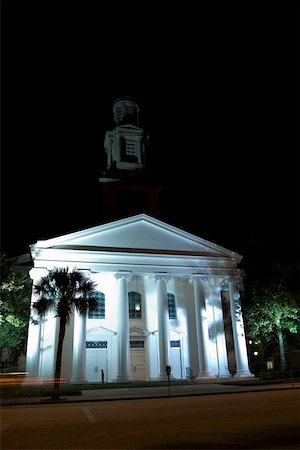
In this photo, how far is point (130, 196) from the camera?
3700 cm

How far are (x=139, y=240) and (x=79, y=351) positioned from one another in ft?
30.0

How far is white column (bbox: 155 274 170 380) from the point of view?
27.4 meters

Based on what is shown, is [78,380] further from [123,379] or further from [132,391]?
[132,391]

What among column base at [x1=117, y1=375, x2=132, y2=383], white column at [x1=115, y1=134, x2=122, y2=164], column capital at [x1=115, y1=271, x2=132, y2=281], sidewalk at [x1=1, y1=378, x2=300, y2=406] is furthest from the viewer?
white column at [x1=115, y1=134, x2=122, y2=164]

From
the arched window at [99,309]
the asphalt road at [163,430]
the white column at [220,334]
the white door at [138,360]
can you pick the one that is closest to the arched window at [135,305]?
the white door at [138,360]

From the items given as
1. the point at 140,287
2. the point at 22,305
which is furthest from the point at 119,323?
the point at 22,305

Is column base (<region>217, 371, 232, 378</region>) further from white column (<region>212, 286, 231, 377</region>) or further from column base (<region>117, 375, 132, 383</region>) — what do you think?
column base (<region>117, 375, 132, 383</region>)

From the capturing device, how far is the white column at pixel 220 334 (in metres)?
29.7

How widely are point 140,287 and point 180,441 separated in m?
25.1

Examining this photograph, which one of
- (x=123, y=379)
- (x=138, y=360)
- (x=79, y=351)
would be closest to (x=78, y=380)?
(x=79, y=351)

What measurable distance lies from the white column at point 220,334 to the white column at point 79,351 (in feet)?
32.9

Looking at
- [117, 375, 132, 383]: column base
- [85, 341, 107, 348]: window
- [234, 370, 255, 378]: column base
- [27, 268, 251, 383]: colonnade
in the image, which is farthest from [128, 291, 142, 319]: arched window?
[234, 370, 255, 378]: column base

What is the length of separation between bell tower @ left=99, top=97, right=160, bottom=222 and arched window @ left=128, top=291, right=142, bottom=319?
7.07 meters

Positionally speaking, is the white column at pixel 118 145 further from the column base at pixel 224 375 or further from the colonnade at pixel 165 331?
the column base at pixel 224 375
